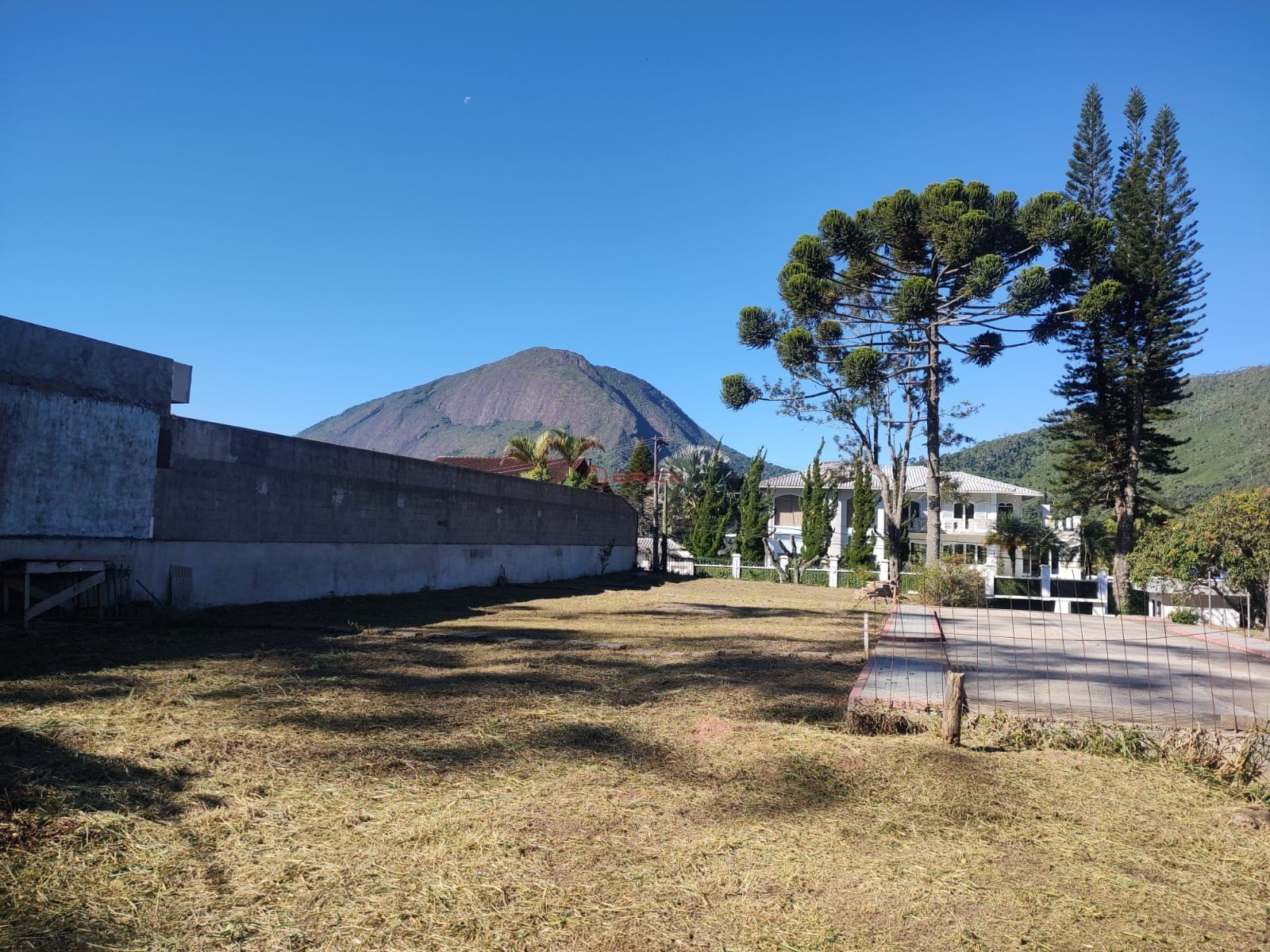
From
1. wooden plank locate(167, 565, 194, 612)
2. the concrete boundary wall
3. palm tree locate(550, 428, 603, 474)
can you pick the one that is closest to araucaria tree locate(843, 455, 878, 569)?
palm tree locate(550, 428, 603, 474)

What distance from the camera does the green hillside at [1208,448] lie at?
61312mm

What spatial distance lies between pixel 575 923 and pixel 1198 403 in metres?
94.8

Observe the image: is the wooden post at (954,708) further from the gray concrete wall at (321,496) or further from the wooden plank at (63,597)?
the gray concrete wall at (321,496)

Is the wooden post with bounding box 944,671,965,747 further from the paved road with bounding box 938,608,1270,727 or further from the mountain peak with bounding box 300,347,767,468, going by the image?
the mountain peak with bounding box 300,347,767,468

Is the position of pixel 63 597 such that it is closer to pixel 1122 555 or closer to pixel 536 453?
pixel 1122 555

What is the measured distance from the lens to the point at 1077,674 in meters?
8.85

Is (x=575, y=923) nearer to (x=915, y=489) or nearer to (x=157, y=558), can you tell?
(x=157, y=558)

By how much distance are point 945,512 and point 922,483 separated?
11.6 ft

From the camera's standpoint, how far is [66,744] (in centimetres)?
490

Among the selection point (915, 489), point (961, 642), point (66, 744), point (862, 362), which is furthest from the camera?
point (915, 489)

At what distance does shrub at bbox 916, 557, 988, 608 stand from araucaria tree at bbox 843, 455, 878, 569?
47.4ft

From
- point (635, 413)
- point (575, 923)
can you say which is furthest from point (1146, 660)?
point (635, 413)

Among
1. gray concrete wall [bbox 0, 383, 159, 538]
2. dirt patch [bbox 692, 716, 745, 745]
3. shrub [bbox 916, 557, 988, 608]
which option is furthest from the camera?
shrub [bbox 916, 557, 988, 608]

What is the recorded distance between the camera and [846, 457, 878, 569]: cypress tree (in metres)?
36.4
